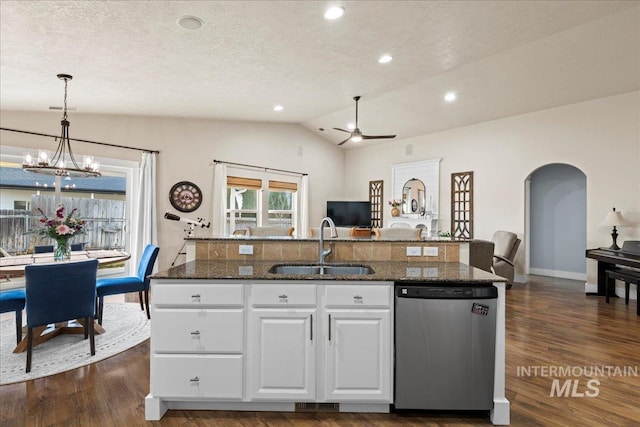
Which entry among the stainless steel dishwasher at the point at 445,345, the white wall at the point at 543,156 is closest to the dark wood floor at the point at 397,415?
the stainless steel dishwasher at the point at 445,345

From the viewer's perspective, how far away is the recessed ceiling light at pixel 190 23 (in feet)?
10.3

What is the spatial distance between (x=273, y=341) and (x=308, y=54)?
320 centimetres

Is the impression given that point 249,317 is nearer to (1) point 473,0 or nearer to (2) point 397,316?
(2) point 397,316

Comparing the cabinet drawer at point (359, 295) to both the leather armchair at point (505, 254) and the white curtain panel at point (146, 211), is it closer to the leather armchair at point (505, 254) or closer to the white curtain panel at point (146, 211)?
Answer: the leather armchair at point (505, 254)

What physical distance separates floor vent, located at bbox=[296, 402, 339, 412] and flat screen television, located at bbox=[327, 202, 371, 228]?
6.53m

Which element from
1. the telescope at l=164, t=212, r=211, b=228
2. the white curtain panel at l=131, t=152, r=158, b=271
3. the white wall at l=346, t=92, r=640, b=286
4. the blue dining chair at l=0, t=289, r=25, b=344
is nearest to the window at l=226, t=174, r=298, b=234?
the telescope at l=164, t=212, r=211, b=228

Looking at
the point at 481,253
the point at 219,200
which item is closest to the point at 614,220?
the point at 481,253

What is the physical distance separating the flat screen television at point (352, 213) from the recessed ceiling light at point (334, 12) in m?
5.73

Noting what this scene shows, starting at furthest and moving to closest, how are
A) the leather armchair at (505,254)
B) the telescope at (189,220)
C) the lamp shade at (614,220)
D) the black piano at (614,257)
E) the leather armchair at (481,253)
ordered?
the telescope at (189,220) → the leather armchair at (505,254) → the leather armchair at (481,253) → the lamp shade at (614,220) → the black piano at (614,257)

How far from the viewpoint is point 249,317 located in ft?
7.12

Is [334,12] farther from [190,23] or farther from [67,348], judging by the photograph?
[67,348]

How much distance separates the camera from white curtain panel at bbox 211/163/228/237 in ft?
22.3

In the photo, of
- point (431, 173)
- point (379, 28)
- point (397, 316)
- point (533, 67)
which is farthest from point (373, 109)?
point (397, 316)

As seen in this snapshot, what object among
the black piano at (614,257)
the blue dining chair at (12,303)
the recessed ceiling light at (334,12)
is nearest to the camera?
the blue dining chair at (12,303)
